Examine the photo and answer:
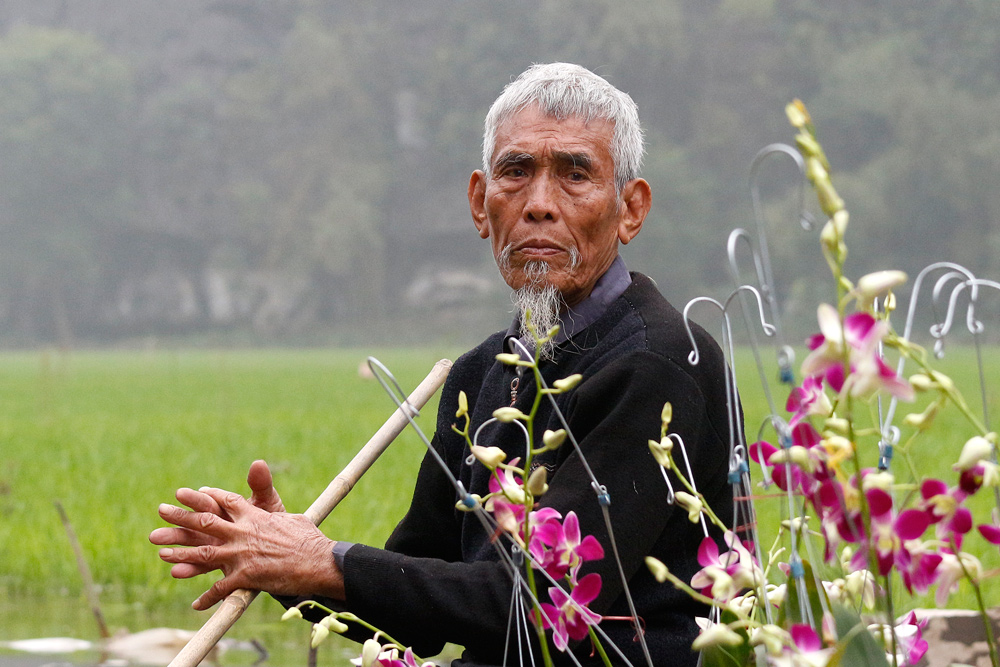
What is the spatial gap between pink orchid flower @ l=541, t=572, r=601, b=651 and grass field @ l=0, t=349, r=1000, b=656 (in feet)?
13.1

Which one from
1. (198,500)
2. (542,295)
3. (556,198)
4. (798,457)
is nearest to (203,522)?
(198,500)

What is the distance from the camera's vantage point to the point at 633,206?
2.18 metres

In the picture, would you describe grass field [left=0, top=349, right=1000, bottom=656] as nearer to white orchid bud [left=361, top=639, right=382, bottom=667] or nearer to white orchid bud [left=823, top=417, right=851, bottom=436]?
white orchid bud [left=361, top=639, right=382, bottom=667]

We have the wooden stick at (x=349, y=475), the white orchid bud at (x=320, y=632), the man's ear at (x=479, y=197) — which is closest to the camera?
the white orchid bud at (x=320, y=632)

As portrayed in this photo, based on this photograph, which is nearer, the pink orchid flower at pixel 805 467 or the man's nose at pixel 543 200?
the pink orchid flower at pixel 805 467

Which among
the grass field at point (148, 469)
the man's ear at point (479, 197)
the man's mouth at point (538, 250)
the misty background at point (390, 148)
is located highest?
the misty background at point (390, 148)

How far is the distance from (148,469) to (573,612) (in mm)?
9364

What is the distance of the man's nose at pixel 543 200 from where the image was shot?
79.8 inches

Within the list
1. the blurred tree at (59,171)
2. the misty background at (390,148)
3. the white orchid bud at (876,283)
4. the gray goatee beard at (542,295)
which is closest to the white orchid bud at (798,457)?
the white orchid bud at (876,283)

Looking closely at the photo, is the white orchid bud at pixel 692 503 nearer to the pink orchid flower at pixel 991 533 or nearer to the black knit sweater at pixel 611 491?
the pink orchid flower at pixel 991 533

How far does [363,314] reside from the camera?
64.3m

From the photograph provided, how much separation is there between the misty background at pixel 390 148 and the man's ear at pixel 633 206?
53063 mm

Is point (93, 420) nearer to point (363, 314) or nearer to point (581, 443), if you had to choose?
point (581, 443)

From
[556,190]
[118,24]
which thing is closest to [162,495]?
[556,190]
